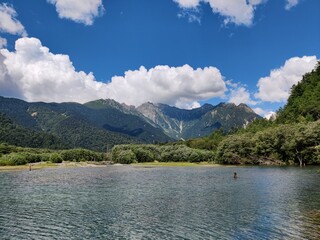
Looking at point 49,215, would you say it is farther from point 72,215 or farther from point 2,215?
point 2,215

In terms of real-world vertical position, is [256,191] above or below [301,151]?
below

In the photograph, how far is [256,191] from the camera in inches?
2731

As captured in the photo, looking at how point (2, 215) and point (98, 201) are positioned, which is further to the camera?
point (98, 201)

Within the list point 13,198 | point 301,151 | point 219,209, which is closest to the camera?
point 219,209

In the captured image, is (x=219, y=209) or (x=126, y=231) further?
(x=219, y=209)

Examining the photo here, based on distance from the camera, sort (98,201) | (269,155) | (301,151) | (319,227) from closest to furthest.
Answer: (319,227), (98,201), (301,151), (269,155)

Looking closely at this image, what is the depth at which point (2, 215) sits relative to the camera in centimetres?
4734

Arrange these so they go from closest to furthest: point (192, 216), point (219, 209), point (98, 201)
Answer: point (192, 216), point (219, 209), point (98, 201)

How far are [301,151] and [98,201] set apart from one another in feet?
441

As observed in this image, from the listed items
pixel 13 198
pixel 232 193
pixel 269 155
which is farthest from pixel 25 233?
pixel 269 155

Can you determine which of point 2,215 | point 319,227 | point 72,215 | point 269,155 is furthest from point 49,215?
point 269,155

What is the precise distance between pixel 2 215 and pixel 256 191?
47.9m

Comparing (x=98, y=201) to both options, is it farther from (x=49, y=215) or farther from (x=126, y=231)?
(x=126, y=231)

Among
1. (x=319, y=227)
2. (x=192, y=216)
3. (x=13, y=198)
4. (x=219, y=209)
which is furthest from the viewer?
(x=13, y=198)
